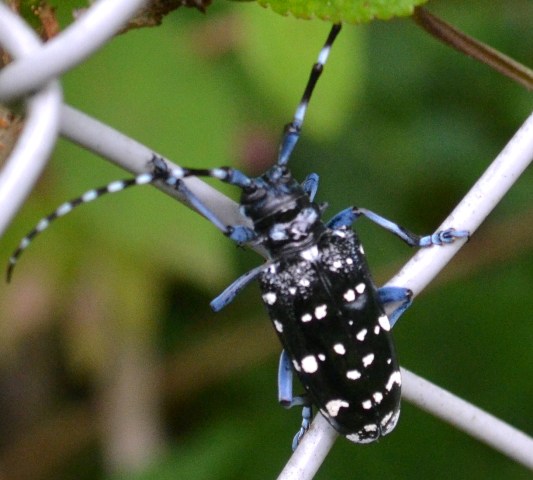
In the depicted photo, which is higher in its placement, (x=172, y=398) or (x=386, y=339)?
(x=386, y=339)

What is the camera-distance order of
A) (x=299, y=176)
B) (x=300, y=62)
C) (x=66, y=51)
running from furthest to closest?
1. (x=299, y=176)
2. (x=300, y=62)
3. (x=66, y=51)

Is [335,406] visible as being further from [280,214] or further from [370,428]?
[280,214]

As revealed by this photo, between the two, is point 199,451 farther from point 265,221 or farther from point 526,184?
point 526,184

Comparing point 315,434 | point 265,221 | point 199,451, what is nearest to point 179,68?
point 265,221

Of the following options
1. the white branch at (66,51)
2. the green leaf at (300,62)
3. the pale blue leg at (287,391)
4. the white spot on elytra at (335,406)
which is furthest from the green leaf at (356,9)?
the green leaf at (300,62)

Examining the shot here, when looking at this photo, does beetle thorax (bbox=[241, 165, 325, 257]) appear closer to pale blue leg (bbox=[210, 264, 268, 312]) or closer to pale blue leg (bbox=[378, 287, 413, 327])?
pale blue leg (bbox=[210, 264, 268, 312])

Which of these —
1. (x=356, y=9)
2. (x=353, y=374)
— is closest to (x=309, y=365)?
(x=353, y=374)
